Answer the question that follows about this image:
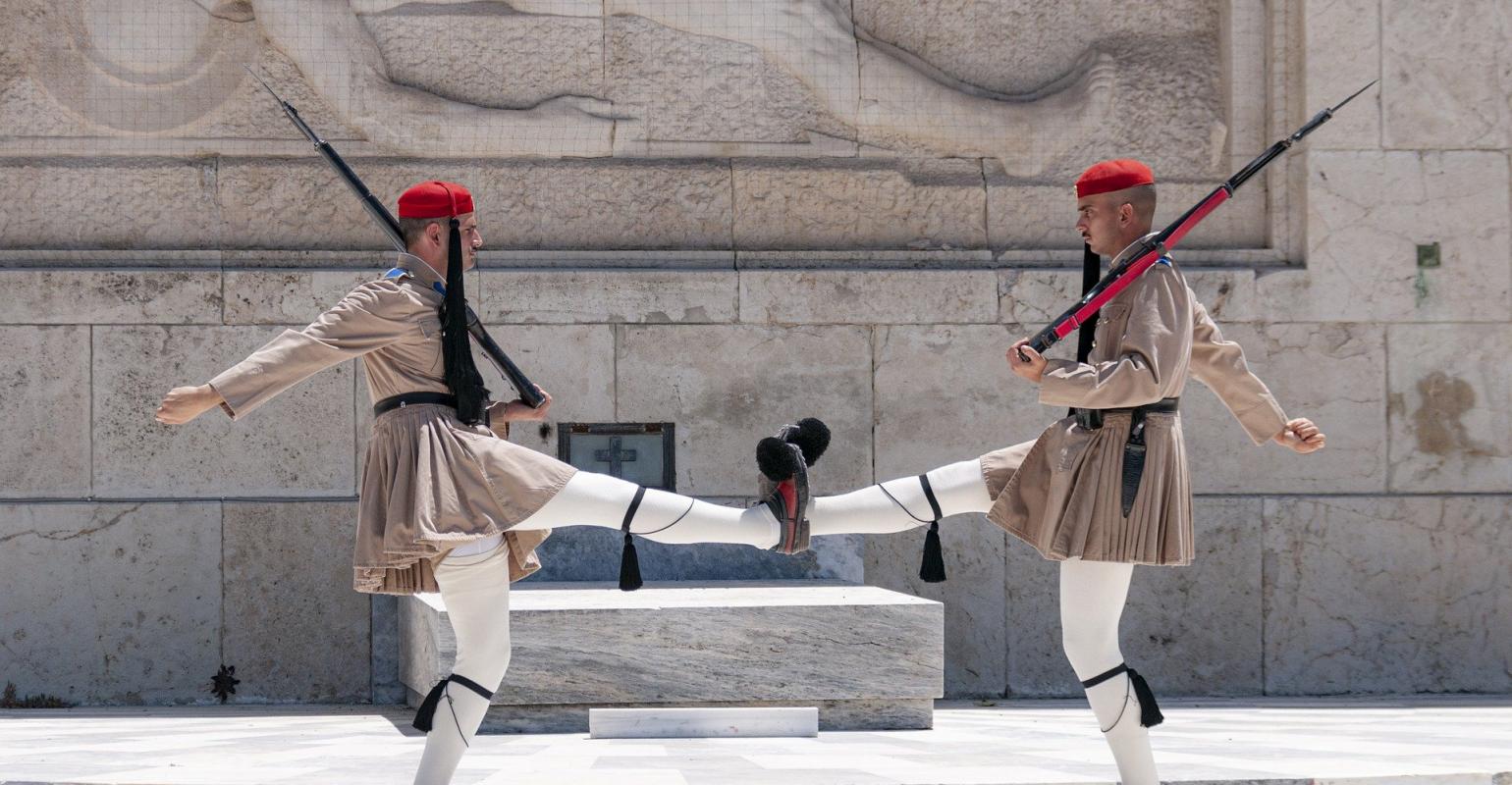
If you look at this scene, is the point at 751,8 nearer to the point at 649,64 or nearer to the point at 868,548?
the point at 649,64

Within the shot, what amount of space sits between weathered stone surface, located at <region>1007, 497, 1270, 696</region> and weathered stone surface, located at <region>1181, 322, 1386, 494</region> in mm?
160

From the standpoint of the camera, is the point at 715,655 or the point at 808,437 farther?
the point at 715,655

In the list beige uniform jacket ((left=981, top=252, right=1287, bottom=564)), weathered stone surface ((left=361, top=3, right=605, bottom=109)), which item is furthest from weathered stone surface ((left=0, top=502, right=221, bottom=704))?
beige uniform jacket ((left=981, top=252, right=1287, bottom=564))

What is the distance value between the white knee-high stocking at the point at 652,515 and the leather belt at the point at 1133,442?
859 millimetres

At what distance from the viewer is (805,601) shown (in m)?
6.22

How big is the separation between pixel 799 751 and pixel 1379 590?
3448 mm

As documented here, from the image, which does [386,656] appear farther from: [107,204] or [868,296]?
[868,296]

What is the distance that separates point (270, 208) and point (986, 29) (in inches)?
131

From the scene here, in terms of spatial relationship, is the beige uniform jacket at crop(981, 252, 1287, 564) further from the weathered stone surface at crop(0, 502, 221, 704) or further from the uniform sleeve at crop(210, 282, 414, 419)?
the weathered stone surface at crop(0, 502, 221, 704)

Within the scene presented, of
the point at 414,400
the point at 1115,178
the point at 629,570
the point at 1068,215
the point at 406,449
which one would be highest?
the point at 1068,215

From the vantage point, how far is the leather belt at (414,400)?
4.36m

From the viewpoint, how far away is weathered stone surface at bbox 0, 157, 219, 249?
7.61 m

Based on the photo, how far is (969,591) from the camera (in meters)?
7.69

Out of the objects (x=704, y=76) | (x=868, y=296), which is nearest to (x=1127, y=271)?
(x=868, y=296)
